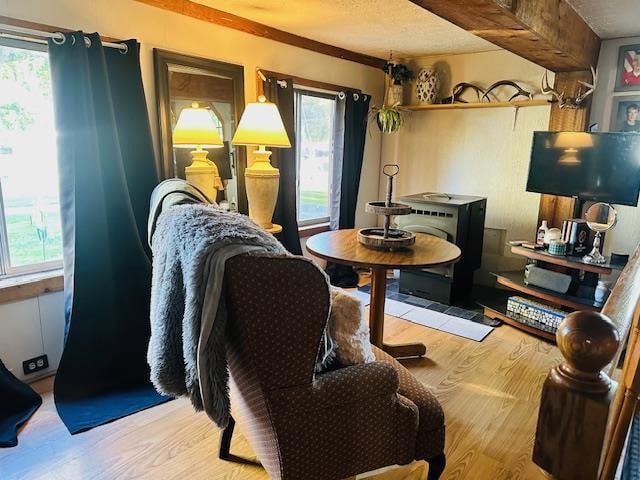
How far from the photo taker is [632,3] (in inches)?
101

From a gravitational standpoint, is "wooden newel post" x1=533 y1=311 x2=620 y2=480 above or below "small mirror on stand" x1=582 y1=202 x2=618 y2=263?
above

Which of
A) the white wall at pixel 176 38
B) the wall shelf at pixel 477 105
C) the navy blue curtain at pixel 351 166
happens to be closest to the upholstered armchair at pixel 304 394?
the white wall at pixel 176 38

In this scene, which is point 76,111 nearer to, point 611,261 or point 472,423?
point 472,423

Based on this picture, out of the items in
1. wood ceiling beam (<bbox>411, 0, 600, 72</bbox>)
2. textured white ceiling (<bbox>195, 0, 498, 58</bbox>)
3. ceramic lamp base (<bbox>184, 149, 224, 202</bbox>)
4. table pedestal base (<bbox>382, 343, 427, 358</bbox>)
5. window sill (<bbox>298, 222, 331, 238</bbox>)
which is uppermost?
textured white ceiling (<bbox>195, 0, 498, 58</bbox>)

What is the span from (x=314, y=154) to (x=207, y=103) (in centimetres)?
138

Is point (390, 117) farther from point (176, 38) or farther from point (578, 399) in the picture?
point (578, 399)

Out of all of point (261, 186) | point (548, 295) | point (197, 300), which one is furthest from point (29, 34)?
point (548, 295)

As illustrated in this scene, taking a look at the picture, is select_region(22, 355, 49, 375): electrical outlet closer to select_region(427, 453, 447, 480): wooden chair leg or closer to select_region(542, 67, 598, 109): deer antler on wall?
select_region(427, 453, 447, 480): wooden chair leg

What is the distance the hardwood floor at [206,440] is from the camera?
6.02 ft

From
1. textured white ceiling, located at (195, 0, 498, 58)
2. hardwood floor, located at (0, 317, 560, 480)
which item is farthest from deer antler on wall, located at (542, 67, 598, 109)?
hardwood floor, located at (0, 317, 560, 480)

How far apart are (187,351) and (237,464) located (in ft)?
3.10

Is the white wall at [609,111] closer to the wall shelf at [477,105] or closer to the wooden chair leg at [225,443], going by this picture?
the wall shelf at [477,105]

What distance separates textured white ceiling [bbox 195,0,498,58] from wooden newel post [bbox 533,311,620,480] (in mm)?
2673

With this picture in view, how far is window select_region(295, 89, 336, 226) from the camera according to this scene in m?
3.99
